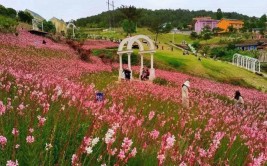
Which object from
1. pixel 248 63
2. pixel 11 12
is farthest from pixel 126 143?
pixel 11 12

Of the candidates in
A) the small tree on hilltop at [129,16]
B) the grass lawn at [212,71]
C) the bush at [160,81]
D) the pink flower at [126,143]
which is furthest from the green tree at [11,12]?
the pink flower at [126,143]

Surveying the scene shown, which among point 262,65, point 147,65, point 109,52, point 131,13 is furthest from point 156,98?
point 131,13

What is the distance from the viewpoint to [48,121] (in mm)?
5375

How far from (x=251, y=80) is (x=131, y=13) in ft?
150

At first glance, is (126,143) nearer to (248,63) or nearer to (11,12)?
(248,63)

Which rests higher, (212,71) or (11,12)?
(11,12)

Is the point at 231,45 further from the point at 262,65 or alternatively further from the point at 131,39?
the point at 131,39

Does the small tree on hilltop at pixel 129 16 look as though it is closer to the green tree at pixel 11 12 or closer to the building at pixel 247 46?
the green tree at pixel 11 12

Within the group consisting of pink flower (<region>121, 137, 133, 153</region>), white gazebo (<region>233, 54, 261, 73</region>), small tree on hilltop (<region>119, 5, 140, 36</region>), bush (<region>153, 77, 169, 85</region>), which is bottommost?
white gazebo (<region>233, 54, 261, 73</region>)

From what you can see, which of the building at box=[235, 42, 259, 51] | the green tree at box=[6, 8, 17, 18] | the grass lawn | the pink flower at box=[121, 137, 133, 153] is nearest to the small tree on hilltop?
the green tree at box=[6, 8, 17, 18]

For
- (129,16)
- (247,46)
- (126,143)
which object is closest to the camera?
(126,143)

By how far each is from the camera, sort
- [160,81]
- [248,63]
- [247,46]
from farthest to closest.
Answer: [247,46] → [248,63] → [160,81]

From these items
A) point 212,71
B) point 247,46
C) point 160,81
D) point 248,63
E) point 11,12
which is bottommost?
point 248,63

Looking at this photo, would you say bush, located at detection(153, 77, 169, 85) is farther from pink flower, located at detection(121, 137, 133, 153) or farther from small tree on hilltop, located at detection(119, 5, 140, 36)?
small tree on hilltop, located at detection(119, 5, 140, 36)
